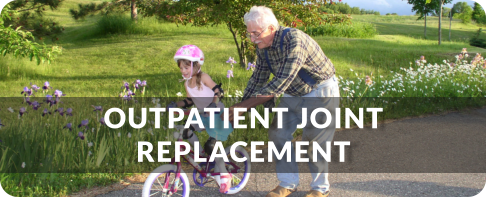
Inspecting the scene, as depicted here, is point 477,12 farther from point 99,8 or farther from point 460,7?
point 99,8

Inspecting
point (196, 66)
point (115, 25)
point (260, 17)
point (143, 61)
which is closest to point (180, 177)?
point (196, 66)

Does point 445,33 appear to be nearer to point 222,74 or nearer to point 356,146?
point 222,74

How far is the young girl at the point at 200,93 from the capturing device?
3086 millimetres

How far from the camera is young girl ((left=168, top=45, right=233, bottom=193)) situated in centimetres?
309

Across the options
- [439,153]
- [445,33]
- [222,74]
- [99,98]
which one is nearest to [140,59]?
[222,74]

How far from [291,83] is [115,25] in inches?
653

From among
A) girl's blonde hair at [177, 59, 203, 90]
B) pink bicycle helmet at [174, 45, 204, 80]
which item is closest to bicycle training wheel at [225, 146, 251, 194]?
girl's blonde hair at [177, 59, 203, 90]

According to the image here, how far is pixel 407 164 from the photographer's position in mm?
4699

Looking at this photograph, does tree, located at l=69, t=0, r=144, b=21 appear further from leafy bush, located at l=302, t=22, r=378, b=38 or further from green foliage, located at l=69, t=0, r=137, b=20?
leafy bush, located at l=302, t=22, r=378, b=38

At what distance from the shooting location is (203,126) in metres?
3.36

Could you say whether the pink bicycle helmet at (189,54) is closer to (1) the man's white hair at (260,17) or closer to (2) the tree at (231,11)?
(1) the man's white hair at (260,17)

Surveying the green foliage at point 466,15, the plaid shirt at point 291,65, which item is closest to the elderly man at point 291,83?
the plaid shirt at point 291,65

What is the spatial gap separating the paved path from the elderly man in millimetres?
469

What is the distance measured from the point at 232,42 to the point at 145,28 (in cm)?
501
